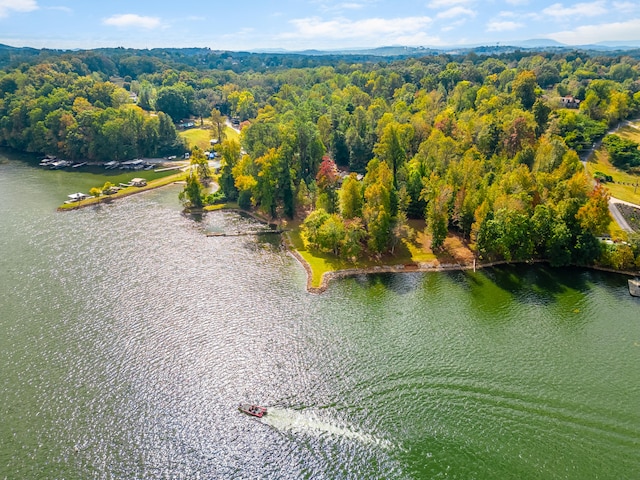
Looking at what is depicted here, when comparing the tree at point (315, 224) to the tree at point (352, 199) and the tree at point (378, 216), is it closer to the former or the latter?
the tree at point (352, 199)

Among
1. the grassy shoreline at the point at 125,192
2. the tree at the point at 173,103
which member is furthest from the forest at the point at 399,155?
the grassy shoreline at the point at 125,192

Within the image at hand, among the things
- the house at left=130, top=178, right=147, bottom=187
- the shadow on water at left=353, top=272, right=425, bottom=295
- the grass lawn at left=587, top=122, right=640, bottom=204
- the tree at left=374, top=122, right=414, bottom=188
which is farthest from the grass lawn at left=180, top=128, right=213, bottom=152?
the grass lawn at left=587, top=122, right=640, bottom=204

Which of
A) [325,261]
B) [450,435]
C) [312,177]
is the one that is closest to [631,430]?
[450,435]

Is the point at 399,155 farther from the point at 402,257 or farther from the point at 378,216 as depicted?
the point at 402,257

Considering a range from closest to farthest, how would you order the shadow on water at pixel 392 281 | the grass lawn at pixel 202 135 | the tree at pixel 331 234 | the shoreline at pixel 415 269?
the shadow on water at pixel 392 281, the shoreline at pixel 415 269, the tree at pixel 331 234, the grass lawn at pixel 202 135

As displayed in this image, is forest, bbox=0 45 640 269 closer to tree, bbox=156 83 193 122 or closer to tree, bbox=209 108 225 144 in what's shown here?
tree, bbox=156 83 193 122

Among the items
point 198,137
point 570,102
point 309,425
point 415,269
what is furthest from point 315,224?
point 570,102
